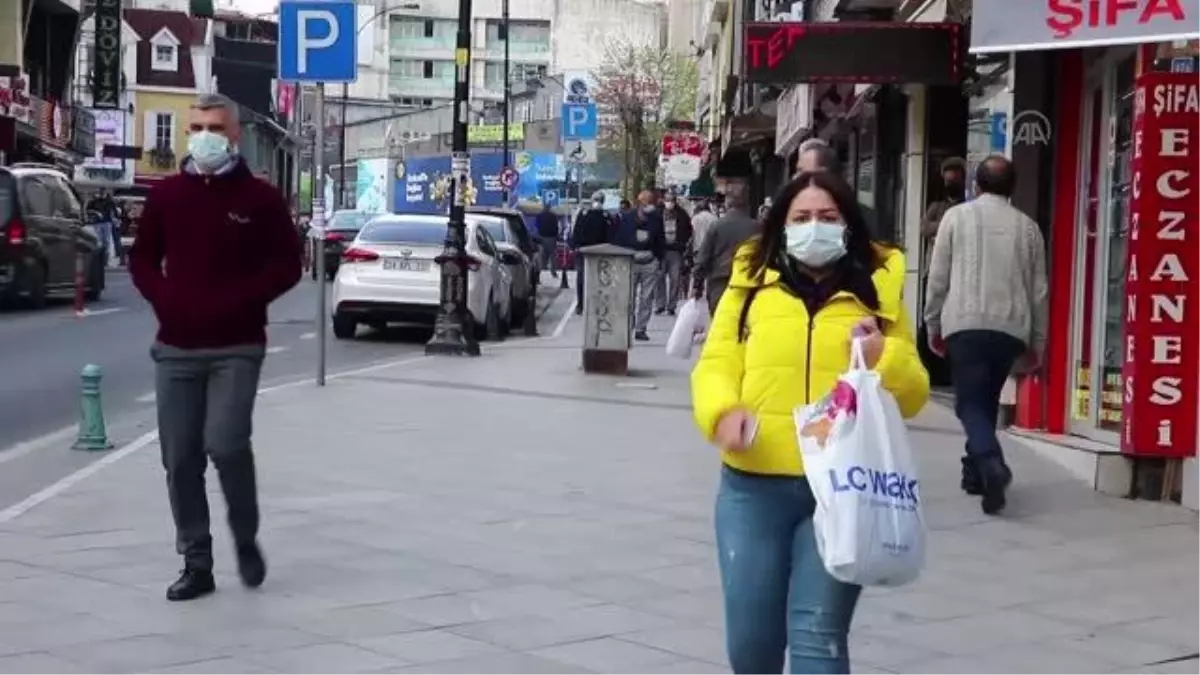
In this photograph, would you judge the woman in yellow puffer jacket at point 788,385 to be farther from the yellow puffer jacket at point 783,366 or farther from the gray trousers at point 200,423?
the gray trousers at point 200,423

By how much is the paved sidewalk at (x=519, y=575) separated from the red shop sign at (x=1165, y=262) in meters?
0.55

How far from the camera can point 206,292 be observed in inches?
282

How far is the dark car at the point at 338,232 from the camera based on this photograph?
37.6 metres

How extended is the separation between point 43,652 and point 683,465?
5.80 meters

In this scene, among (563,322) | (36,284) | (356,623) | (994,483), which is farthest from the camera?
(563,322)

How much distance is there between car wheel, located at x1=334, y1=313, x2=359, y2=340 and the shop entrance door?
12026 millimetres

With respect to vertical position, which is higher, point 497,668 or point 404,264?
point 404,264

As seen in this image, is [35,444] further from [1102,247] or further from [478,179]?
[478,179]

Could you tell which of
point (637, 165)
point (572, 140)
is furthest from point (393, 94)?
point (572, 140)

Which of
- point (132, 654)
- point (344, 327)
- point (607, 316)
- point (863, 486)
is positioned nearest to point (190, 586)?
point (132, 654)

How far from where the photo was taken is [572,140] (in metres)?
44.6

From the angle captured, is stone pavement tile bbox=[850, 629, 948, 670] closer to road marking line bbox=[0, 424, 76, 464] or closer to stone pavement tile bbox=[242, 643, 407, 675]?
stone pavement tile bbox=[242, 643, 407, 675]

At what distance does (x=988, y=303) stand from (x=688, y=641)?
3.33 metres

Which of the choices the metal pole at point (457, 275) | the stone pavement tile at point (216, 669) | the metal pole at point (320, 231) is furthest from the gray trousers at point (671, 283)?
the stone pavement tile at point (216, 669)
